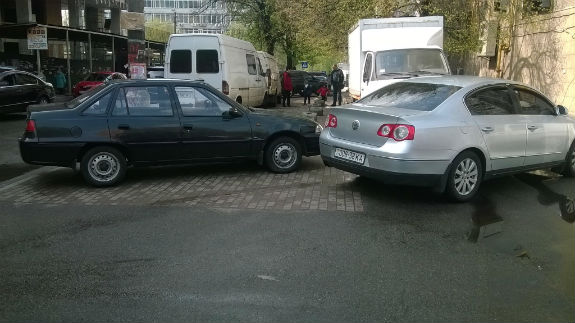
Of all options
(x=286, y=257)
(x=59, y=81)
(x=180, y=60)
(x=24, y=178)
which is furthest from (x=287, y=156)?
(x=59, y=81)

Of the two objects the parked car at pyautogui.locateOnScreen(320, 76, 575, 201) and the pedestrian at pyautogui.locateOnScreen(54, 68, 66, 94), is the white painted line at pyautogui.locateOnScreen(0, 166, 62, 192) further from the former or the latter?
the pedestrian at pyautogui.locateOnScreen(54, 68, 66, 94)

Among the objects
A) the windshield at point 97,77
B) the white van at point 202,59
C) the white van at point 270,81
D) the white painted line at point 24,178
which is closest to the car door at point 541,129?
the white painted line at point 24,178

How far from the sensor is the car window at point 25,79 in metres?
17.2

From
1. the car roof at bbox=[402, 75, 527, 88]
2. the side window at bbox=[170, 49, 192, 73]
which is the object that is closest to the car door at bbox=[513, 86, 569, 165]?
the car roof at bbox=[402, 75, 527, 88]

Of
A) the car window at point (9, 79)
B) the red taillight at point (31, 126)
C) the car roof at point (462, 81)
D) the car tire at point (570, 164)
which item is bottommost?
the car tire at point (570, 164)

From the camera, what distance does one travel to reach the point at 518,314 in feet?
12.6

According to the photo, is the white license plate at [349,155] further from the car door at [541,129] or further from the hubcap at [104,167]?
the hubcap at [104,167]

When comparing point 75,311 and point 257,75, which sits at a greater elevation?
point 257,75

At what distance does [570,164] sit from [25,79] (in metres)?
16.1

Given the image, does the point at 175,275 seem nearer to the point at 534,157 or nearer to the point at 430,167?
the point at 430,167

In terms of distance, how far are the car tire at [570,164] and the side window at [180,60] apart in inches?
377

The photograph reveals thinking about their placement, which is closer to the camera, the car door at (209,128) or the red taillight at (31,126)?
the red taillight at (31,126)

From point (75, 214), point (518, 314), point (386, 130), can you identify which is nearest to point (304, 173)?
point (386, 130)

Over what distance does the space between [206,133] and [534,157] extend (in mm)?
4693
